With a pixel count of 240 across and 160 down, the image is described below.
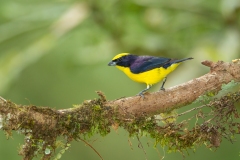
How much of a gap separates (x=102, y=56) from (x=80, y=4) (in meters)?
0.47

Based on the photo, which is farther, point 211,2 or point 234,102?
point 211,2

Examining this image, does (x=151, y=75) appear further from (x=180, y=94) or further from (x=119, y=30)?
(x=119, y=30)

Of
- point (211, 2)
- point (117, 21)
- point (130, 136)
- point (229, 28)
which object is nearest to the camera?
point (130, 136)

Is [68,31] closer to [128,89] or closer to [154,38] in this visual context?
[154,38]

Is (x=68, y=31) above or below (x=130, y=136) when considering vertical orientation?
above

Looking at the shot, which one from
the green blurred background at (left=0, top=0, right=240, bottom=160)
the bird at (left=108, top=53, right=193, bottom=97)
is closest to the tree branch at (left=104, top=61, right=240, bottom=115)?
the bird at (left=108, top=53, right=193, bottom=97)

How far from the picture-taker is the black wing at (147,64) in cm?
353

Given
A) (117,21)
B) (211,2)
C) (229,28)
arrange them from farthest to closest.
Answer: (211,2) → (117,21) → (229,28)

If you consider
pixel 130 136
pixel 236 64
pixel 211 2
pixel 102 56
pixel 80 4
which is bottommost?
pixel 130 136

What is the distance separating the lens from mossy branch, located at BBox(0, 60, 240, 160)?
114 inches

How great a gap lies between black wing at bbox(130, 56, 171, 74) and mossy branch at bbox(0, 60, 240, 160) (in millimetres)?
405

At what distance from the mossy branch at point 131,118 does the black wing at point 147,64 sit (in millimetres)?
405

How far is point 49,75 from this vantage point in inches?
264

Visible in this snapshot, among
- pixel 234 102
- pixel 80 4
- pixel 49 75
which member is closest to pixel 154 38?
pixel 80 4
